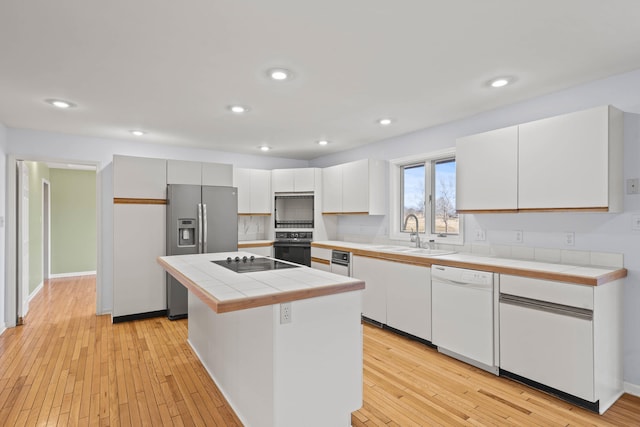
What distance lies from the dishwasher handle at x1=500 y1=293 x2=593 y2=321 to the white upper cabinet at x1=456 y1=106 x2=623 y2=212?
0.73m

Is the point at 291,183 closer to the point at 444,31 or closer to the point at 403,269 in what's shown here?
the point at 403,269

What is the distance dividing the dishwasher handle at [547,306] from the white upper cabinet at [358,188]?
2175mm

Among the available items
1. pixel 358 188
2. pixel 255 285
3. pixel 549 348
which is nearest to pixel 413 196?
pixel 358 188

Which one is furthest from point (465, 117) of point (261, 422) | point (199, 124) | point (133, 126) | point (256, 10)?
point (133, 126)

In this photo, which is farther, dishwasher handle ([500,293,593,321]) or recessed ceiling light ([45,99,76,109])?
recessed ceiling light ([45,99,76,109])

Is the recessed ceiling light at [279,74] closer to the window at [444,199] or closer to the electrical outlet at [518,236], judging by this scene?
the window at [444,199]

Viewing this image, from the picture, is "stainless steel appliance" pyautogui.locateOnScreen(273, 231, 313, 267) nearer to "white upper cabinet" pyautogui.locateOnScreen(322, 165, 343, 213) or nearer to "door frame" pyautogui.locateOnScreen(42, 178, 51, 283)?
"white upper cabinet" pyautogui.locateOnScreen(322, 165, 343, 213)

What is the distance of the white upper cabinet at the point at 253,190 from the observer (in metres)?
5.33

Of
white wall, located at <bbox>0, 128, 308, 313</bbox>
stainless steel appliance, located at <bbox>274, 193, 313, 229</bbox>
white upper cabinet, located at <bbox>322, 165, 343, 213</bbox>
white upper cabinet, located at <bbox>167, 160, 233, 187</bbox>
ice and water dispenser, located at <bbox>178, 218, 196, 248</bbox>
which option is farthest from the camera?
stainless steel appliance, located at <bbox>274, 193, 313, 229</bbox>

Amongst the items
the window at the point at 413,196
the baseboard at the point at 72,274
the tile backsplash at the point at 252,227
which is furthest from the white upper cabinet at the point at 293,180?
the baseboard at the point at 72,274

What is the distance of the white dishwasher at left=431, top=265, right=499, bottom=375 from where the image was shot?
272 centimetres

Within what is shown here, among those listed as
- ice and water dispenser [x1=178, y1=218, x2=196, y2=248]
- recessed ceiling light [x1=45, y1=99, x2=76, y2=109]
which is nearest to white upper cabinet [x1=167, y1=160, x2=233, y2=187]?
ice and water dispenser [x1=178, y1=218, x2=196, y2=248]

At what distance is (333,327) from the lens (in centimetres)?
192

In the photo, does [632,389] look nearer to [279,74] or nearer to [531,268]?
[531,268]
